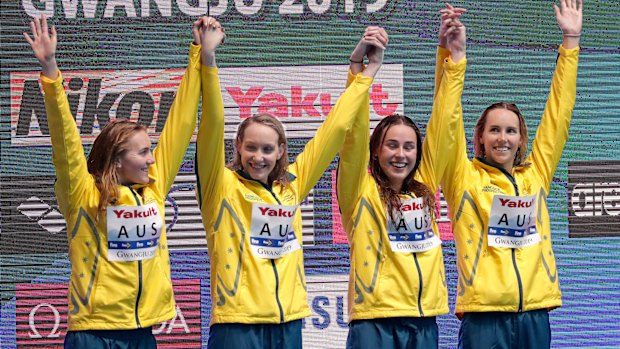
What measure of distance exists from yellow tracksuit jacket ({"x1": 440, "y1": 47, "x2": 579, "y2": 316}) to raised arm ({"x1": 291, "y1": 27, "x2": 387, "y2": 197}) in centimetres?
42

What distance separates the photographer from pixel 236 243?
382 centimetres

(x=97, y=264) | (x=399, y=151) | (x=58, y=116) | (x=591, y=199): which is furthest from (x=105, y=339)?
(x=591, y=199)

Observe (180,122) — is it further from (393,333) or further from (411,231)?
(393,333)

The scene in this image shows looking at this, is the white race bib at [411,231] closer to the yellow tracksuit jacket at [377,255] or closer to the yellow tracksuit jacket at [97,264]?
the yellow tracksuit jacket at [377,255]

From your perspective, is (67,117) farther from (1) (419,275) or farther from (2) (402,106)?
(2) (402,106)

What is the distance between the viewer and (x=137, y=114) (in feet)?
17.6

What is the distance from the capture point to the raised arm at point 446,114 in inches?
164

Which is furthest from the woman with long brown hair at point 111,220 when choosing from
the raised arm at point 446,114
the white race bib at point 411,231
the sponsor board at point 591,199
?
the sponsor board at point 591,199

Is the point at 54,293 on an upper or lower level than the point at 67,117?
lower

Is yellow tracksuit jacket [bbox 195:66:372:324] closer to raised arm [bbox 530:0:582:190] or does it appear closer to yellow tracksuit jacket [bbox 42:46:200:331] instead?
yellow tracksuit jacket [bbox 42:46:200:331]

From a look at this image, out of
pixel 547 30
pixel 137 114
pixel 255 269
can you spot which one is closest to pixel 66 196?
pixel 255 269

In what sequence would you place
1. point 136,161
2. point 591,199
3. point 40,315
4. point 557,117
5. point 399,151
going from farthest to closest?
point 591,199 → point 40,315 → point 557,117 → point 399,151 → point 136,161

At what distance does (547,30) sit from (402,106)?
0.88m

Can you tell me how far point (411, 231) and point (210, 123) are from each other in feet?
2.97
